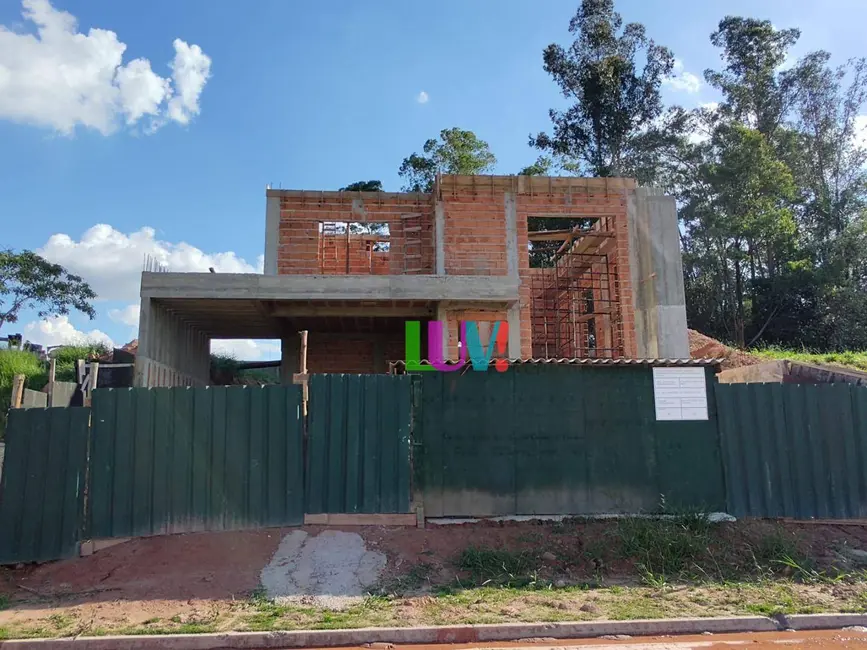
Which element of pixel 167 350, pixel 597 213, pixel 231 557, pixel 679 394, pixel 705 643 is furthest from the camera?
pixel 597 213

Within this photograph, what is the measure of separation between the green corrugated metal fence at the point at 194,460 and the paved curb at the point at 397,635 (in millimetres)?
2308

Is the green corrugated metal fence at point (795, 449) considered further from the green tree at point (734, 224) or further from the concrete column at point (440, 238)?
the green tree at point (734, 224)

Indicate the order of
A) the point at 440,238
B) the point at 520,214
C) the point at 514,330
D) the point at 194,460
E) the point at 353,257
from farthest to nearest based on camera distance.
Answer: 1. the point at 353,257
2. the point at 520,214
3. the point at 440,238
4. the point at 514,330
5. the point at 194,460

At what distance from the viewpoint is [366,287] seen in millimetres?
13602

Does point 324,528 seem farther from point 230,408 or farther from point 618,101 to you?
point 618,101

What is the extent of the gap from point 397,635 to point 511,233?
11220 millimetres

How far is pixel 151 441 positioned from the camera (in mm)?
8047

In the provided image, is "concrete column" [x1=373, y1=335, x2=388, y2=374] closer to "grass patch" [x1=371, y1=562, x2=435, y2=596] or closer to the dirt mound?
the dirt mound

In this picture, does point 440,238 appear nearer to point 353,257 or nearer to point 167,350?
point 353,257

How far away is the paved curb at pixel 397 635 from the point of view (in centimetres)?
562

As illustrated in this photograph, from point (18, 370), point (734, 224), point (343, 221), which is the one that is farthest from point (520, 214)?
point (18, 370)

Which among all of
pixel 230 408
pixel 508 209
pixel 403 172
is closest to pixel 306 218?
pixel 508 209

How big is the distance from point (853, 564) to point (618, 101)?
93.6 ft

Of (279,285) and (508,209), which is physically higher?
(508,209)
